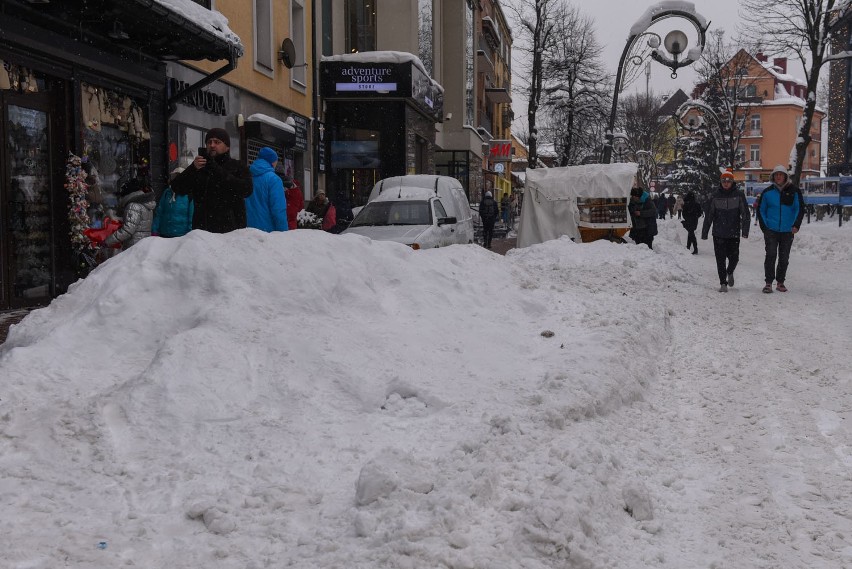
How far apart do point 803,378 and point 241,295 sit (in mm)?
4318

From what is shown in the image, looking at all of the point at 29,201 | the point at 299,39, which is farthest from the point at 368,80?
the point at 29,201

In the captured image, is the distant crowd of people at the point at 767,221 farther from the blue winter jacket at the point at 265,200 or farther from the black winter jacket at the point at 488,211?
the black winter jacket at the point at 488,211

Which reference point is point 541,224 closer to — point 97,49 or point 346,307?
point 97,49

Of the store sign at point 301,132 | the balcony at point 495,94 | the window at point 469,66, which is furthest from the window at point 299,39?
the balcony at point 495,94

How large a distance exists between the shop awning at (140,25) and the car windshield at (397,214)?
3346 mm

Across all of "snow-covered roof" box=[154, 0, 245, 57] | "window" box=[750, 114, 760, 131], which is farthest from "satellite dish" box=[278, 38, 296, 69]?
"window" box=[750, 114, 760, 131]

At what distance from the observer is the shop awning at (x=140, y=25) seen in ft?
33.1

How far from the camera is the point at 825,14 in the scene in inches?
1139

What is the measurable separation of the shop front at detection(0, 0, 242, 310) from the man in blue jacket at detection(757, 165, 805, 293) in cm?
850

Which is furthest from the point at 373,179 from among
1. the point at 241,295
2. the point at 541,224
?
the point at 241,295

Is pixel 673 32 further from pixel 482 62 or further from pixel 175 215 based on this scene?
pixel 482 62

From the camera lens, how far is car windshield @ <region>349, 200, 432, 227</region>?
1409 centimetres

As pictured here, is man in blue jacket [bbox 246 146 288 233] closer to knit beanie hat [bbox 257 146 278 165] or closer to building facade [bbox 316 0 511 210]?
knit beanie hat [bbox 257 146 278 165]

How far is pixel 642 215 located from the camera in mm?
19656
